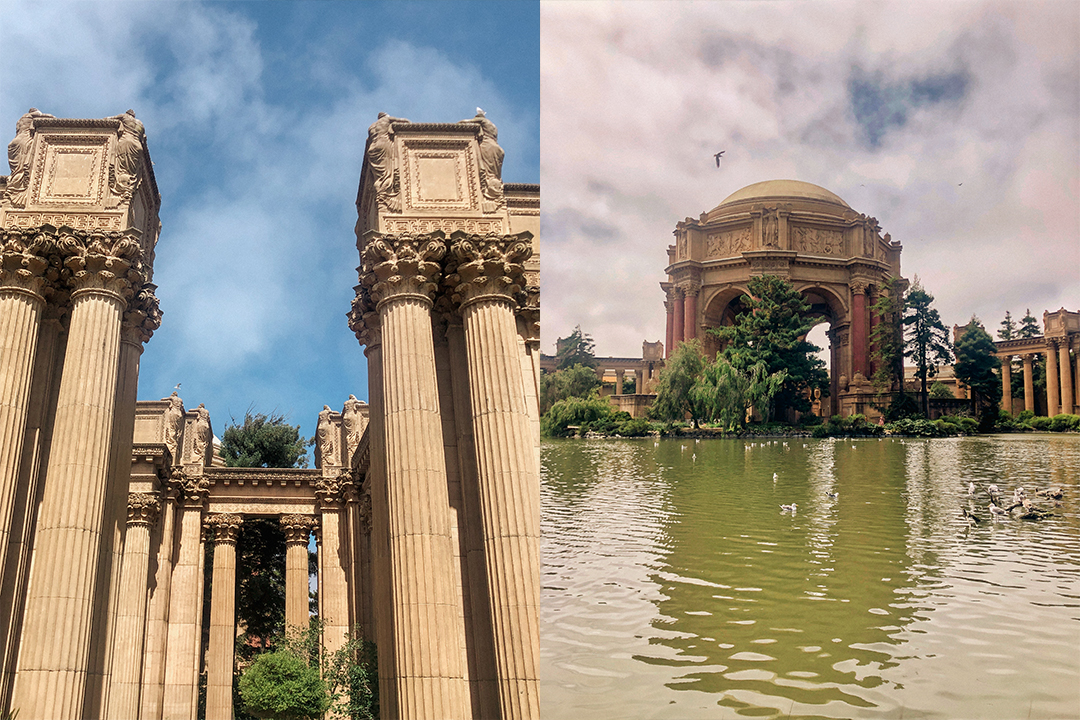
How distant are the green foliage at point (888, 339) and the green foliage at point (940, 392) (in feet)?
3.14

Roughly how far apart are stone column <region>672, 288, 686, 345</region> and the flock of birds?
9.63 metres

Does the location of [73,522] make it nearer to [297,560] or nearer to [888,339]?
[297,560]

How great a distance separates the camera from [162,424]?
2614 cm

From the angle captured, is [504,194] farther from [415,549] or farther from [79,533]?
[79,533]

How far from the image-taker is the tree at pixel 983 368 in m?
18.6

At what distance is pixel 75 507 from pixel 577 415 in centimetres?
1253

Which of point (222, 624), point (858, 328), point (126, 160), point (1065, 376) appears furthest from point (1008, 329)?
point (222, 624)

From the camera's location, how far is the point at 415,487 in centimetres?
1225

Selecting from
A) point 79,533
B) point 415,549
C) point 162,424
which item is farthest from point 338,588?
point 415,549

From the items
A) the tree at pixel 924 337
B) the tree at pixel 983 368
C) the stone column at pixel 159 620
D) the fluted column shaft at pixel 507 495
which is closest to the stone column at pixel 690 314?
the tree at pixel 924 337

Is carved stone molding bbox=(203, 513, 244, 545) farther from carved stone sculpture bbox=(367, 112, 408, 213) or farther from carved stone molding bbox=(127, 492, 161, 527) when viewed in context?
carved stone sculpture bbox=(367, 112, 408, 213)

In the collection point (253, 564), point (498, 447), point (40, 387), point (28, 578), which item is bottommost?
point (253, 564)

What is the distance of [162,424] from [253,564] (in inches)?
443

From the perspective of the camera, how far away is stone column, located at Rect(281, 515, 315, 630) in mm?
26422
